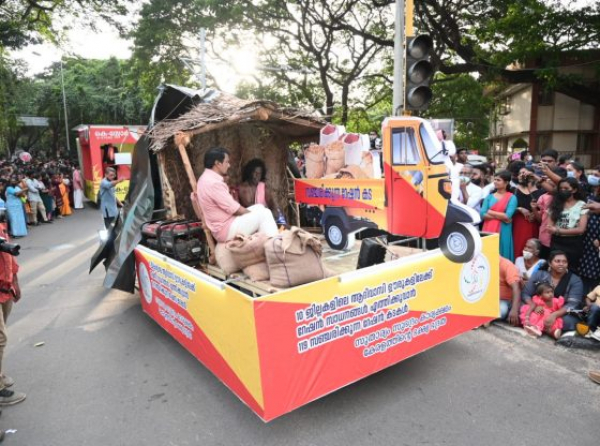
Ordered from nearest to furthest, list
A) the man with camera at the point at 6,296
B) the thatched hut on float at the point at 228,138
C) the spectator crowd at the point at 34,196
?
the man with camera at the point at 6,296
the thatched hut on float at the point at 228,138
the spectator crowd at the point at 34,196

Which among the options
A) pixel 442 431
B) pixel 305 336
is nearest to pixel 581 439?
pixel 442 431

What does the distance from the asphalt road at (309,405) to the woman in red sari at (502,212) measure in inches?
49.4

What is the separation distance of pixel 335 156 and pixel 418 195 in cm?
185

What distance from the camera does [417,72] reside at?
569 centimetres

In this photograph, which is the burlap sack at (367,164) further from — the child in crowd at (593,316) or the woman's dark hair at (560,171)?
the child in crowd at (593,316)

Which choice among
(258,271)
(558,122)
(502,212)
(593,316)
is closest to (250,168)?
(258,271)

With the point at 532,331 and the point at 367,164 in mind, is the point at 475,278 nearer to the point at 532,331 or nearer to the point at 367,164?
the point at 532,331

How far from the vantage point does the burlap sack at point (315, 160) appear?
6.49m

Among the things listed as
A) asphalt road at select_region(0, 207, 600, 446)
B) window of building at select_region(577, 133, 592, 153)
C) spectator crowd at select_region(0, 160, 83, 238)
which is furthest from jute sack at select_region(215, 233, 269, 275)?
window of building at select_region(577, 133, 592, 153)

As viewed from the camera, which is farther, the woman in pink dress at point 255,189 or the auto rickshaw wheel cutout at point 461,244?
the woman in pink dress at point 255,189

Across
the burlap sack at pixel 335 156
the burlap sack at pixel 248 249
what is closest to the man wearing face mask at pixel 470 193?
the burlap sack at pixel 335 156

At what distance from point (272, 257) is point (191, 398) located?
1.54 meters

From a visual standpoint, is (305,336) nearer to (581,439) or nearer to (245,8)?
(581,439)

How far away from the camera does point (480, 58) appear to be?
15961 millimetres
